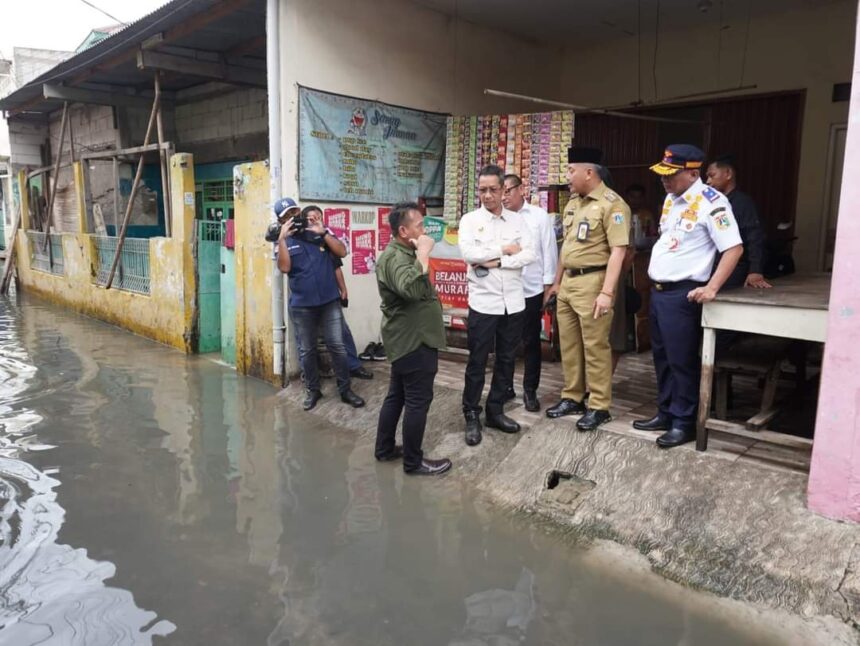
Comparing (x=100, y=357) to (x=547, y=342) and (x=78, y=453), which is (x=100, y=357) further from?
(x=547, y=342)

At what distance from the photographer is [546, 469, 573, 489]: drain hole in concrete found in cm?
397

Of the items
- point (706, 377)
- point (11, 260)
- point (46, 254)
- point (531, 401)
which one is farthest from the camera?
point (11, 260)

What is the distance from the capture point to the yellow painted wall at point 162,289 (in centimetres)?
798

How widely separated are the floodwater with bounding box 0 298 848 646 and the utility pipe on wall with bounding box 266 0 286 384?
3.39 ft

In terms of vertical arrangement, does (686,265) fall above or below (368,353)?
above

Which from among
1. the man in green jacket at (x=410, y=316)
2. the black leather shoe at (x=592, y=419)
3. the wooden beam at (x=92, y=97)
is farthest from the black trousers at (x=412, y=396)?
the wooden beam at (x=92, y=97)

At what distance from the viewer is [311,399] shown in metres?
5.83

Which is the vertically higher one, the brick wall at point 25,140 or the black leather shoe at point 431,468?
the brick wall at point 25,140

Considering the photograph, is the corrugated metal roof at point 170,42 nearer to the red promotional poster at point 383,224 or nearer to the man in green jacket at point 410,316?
the red promotional poster at point 383,224

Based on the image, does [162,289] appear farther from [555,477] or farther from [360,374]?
[555,477]

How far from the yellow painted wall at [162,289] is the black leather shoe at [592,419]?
5.49 meters

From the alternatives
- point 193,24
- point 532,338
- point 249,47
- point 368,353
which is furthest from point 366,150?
point 532,338

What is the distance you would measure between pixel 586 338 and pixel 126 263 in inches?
310

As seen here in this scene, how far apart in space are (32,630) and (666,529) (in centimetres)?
290
